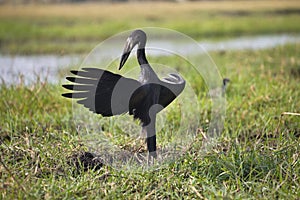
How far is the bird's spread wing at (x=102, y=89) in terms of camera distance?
2420mm

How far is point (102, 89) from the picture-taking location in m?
2.46

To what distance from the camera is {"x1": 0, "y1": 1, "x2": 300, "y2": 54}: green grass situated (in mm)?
13039

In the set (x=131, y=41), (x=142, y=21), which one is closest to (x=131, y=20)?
(x=142, y=21)

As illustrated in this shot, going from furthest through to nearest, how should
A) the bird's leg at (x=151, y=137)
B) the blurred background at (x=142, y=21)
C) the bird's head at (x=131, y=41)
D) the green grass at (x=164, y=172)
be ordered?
the blurred background at (x=142, y=21)
the bird's leg at (x=151, y=137)
the bird's head at (x=131, y=41)
the green grass at (x=164, y=172)

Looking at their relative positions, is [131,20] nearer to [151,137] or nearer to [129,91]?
[151,137]

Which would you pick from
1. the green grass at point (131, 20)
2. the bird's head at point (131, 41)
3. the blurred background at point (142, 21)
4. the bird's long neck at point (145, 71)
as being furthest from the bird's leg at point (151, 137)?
the green grass at point (131, 20)

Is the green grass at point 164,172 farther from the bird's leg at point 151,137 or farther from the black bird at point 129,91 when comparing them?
the black bird at point 129,91

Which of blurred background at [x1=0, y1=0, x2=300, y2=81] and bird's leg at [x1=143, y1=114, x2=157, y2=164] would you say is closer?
bird's leg at [x1=143, y1=114, x2=157, y2=164]

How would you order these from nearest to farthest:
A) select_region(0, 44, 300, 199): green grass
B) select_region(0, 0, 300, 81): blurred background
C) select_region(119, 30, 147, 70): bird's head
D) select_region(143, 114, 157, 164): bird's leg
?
select_region(0, 44, 300, 199): green grass < select_region(119, 30, 147, 70): bird's head < select_region(143, 114, 157, 164): bird's leg < select_region(0, 0, 300, 81): blurred background

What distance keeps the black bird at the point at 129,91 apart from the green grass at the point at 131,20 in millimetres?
9257

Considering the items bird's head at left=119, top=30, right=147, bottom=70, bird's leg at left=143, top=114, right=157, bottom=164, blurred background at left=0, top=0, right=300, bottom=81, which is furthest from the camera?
blurred background at left=0, top=0, right=300, bottom=81

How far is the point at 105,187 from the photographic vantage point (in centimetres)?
245

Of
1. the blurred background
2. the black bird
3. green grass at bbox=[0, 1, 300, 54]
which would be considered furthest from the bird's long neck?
green grass at bbox=[0, 1, 300, 54]

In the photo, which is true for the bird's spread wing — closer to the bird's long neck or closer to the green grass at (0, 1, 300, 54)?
the bird's long neck
